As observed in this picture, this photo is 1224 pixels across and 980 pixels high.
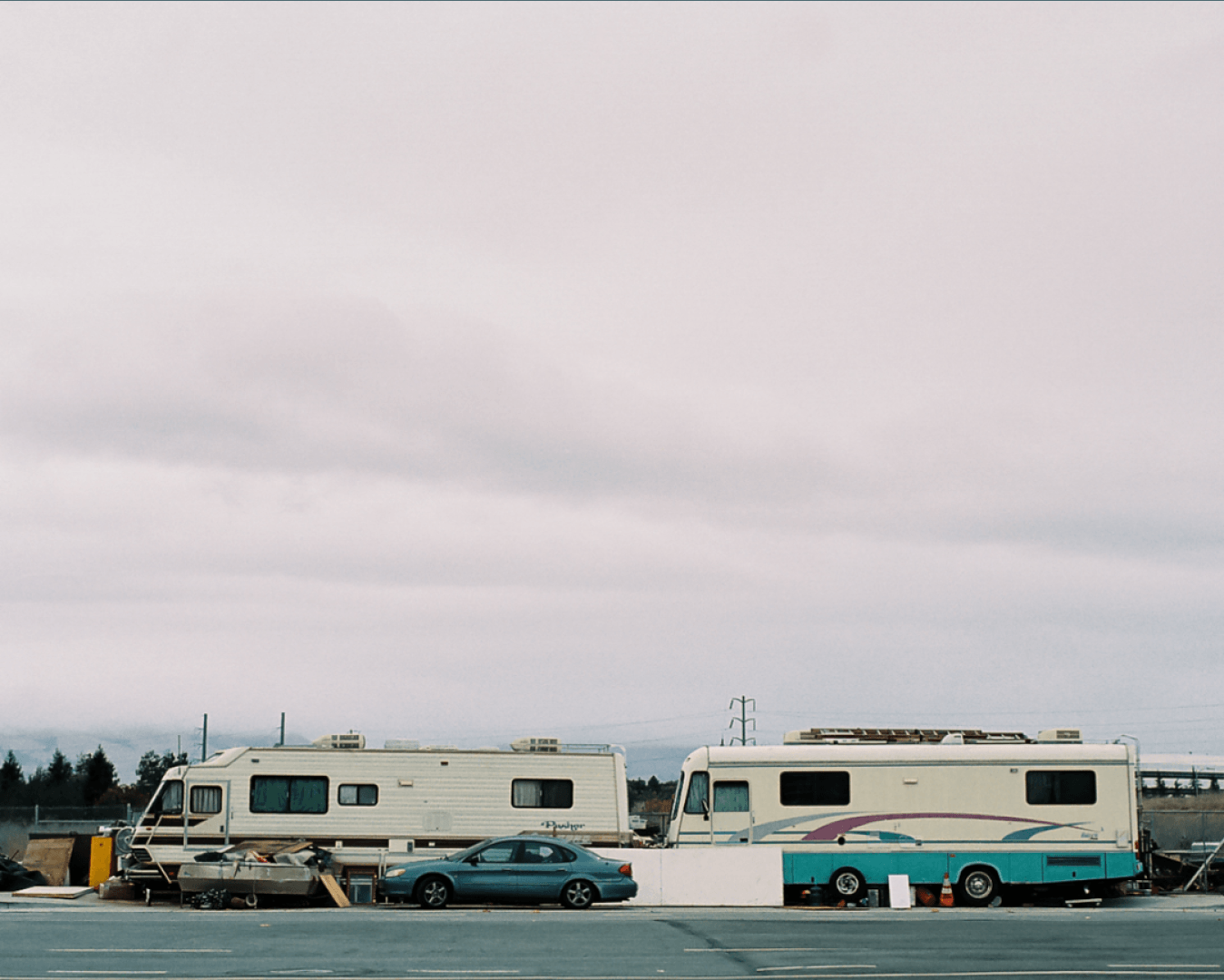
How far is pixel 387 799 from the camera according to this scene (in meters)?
30.1

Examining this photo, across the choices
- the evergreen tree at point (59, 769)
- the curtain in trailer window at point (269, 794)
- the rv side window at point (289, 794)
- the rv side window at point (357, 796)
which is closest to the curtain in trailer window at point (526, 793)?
the rv side window at point (357, 796)

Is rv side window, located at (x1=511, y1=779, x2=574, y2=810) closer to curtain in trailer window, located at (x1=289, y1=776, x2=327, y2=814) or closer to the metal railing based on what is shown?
curtain in trailer window, located at (x1=289, y1=776, x2=327, y2=814)

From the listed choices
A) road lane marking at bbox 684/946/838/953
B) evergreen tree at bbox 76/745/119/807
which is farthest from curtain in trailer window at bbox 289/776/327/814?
evergreen tree at bbox 76/745/119/807

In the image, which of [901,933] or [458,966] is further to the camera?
[901,933]

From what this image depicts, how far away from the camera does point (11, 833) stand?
48750 millimetres

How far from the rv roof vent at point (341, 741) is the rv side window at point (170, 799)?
9.77 ft

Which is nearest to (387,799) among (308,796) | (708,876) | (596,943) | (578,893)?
(308,796)

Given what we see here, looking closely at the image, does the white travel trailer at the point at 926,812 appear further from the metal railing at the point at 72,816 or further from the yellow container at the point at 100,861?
the metal railing at the point at 72,816

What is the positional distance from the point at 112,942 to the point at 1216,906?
70.2ft

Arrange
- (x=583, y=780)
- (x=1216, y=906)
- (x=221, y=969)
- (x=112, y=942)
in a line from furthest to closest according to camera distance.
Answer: (x=583, y=780)
(x=1216, y=906)
(x=112, y=942)
(x=221, y=969)

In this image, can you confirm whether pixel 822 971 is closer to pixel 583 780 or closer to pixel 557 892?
pixel 557 892

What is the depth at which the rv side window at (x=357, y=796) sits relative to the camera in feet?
98.4

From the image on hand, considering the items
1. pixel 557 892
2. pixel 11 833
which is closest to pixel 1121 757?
pixel 557 892

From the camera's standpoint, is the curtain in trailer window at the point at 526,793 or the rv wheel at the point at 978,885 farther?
the curtain in trailer window at the point at 526,793
